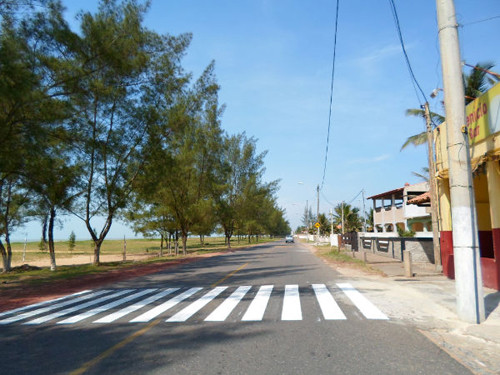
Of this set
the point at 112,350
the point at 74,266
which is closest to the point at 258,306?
the point at 112,350

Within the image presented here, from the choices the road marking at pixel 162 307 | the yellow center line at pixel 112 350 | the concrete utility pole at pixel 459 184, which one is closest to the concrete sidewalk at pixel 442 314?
the concrete utility pole at pixel 459 184

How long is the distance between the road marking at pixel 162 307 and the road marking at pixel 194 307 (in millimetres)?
471

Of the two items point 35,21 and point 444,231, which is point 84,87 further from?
point 444,231

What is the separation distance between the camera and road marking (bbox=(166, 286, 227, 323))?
7.73 metres

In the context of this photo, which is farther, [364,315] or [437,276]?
[437,276]

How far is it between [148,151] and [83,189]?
16.6ft

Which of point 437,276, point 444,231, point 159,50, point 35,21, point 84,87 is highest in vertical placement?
point 159,50

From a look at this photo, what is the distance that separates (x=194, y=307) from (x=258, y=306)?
1.50 metres

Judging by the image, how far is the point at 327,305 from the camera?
8.88 metres

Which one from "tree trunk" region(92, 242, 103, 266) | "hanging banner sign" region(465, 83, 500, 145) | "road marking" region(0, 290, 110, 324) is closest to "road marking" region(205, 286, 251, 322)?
"road marking" region(0, 290, 110, 324)

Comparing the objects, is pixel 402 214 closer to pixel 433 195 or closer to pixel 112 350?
pixel 433 195

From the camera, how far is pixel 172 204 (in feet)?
127

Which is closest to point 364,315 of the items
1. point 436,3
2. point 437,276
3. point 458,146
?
point 458,146

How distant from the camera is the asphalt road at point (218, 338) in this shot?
16.1 feet
